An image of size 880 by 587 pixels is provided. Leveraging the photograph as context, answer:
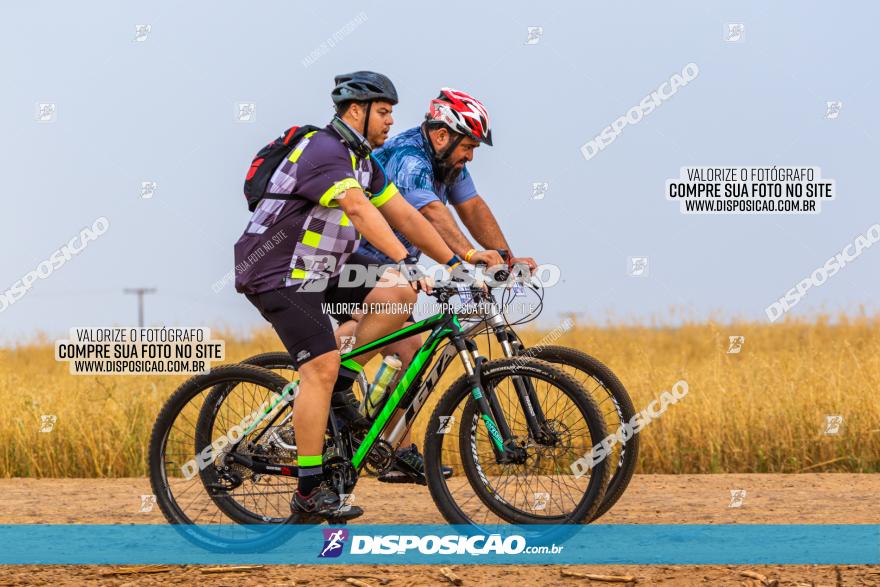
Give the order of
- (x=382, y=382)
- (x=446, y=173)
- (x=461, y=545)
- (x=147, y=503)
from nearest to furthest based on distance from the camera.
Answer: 1. (x=461, y=545)
2. (x=382, y=382)
3. (x=446, y=173)
4. (x=147, y=503)

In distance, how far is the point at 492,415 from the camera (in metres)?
6.27

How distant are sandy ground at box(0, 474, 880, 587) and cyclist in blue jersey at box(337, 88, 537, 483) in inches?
32.2

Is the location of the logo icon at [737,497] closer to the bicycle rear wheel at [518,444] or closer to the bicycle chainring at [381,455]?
the bicycle rear wheel at [518,444]

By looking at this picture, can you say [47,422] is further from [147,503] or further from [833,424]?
[833,424]

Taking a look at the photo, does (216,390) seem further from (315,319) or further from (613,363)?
(613,363)

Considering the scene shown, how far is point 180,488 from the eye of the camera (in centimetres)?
735

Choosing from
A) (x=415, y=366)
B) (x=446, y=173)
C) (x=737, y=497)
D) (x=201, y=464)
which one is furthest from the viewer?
(x=737, y=497)

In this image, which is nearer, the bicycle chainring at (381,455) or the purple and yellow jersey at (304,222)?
the purple and yellow jersey at (304,222)

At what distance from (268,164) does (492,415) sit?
1.74 m

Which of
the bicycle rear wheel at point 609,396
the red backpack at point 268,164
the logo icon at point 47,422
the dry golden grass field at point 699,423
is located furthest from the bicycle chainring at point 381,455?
the logo icon at point 47,422

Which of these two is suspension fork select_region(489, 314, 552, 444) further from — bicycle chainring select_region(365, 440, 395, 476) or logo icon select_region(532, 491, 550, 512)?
bicycle chainring select_region(365, 440, 395, 476)

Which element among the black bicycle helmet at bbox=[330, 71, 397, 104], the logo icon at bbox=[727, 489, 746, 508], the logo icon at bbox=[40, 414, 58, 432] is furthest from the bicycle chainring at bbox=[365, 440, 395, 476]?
the logo icon at bbox=[40, 414, 58, 432]

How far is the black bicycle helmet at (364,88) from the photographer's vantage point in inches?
248

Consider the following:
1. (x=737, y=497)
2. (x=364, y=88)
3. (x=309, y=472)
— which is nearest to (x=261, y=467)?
(x=309, y=472)
